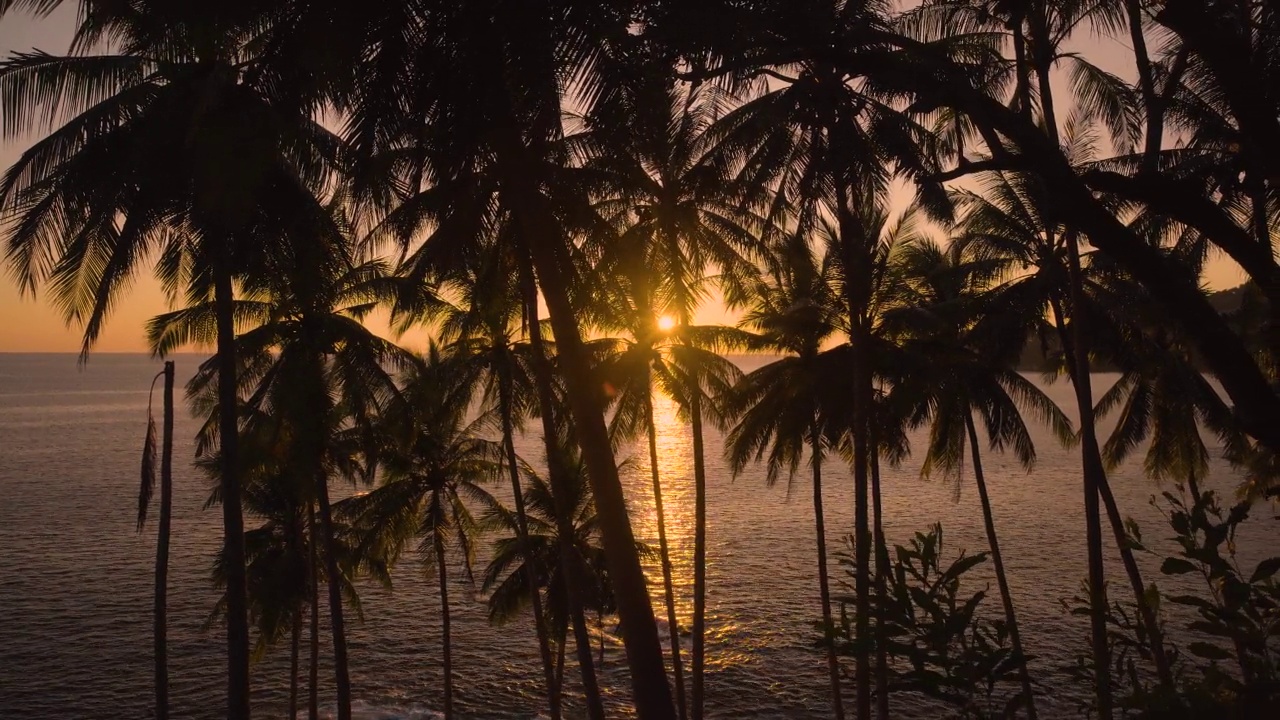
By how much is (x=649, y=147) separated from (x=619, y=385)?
11.2 m

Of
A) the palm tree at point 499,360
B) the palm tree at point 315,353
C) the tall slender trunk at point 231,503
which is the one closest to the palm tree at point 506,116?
the tall slender trunk at point 231,503

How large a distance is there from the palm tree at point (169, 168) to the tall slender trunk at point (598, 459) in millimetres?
2554

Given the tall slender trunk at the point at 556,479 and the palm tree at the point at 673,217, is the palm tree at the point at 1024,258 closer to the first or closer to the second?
the palm tree at the point at 673,217

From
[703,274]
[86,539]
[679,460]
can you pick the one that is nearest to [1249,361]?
[703,274]

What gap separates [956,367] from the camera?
20.1 metres

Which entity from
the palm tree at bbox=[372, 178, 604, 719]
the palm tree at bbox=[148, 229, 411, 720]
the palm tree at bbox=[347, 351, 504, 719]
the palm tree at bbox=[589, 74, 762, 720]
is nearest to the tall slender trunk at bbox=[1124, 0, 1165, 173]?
the palm tree at bbox=[589, 74, 762, 720]

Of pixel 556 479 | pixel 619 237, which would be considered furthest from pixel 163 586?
pixel 619 237

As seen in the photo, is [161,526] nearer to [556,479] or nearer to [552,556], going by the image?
[556,479]

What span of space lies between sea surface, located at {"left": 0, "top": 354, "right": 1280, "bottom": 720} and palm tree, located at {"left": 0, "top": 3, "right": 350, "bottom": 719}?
14.6m

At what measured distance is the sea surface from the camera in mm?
31875

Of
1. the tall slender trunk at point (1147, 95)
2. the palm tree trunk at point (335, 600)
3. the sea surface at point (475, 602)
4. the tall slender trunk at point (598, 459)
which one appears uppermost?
the tall slender trunk at point (1147, 95)

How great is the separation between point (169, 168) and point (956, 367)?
16.6m

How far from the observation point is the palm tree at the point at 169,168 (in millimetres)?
9336

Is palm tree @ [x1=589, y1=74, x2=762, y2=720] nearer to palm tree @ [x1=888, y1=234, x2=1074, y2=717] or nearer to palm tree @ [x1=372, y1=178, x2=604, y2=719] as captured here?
palm tree @ [x1=372, y1=178, x2=604, y2=719]
